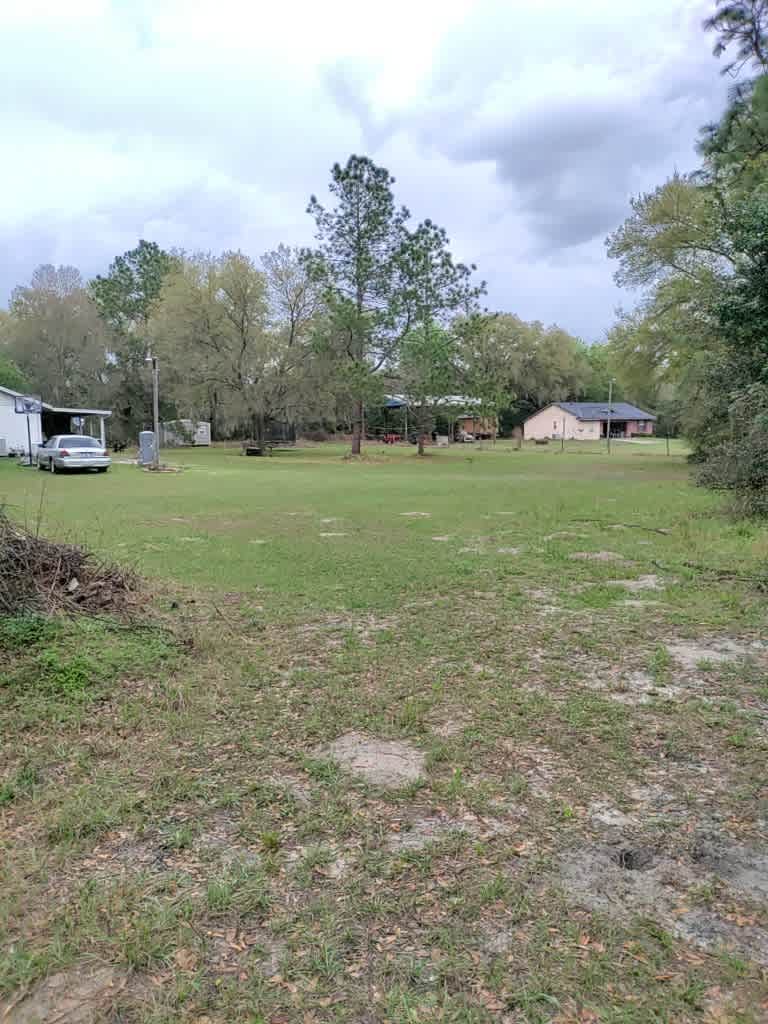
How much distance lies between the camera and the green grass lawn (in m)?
1.78

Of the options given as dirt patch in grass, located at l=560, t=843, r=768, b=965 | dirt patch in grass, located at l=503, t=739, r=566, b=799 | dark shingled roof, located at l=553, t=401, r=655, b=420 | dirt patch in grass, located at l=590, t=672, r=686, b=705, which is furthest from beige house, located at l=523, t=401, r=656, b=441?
dirt patch in grass, located at l=560, t=843, r=768, b=965

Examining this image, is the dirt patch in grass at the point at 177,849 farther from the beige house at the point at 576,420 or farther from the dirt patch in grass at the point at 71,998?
the beige house at the point at 576,420

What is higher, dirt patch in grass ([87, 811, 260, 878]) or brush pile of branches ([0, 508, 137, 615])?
brush pile of branches ([0, 508, 137, 615])

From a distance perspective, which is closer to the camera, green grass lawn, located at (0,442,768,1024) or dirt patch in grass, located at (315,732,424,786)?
green grass lawn, located at (0,442,768,1024)

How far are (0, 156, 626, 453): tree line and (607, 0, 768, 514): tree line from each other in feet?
22.9

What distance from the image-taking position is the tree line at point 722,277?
34.0 feet

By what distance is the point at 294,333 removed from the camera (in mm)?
34094

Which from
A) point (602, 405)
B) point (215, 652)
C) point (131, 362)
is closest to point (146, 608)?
point (215, 652)

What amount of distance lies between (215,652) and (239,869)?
2.34 metres

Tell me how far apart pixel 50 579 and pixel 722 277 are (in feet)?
58.9

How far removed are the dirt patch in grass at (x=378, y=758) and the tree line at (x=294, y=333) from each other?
27615mm

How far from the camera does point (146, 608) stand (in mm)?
5164

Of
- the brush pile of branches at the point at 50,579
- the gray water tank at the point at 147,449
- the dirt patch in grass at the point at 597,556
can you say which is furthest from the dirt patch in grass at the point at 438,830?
the gray water tank at the point at 147,449

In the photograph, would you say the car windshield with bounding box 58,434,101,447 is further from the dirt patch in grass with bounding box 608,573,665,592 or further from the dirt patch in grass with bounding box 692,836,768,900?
the dirt patch in grass with bounding box 692,836,768,900
